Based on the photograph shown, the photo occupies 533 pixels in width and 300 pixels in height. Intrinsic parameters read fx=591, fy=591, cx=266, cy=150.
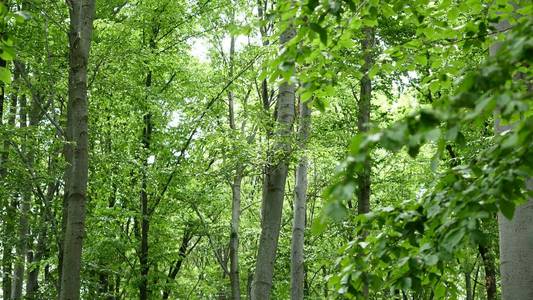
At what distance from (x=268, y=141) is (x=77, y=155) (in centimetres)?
346

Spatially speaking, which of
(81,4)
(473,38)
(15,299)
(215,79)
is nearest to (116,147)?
(215,79)

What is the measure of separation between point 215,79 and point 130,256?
4950 millimetres

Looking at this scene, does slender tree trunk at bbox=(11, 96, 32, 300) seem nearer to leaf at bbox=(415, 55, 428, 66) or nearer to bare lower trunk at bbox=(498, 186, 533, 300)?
leaf at bbox=(415, 55, 428, 66)

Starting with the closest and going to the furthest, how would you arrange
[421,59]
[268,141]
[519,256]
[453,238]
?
[453,238] → [519,256] → [421,59] → [268,141]

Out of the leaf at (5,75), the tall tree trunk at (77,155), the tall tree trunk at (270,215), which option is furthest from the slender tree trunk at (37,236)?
the leaf at (5,75)

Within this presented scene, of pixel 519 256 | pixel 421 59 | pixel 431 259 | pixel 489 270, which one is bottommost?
pixel 431 259

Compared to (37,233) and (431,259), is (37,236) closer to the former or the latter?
(37,233)

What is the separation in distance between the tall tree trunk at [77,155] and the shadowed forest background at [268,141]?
20 mm

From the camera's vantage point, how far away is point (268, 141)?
29.3 ft

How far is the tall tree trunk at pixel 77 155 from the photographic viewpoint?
587cm

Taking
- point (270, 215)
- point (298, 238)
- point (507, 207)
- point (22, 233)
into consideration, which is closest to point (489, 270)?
point (298, 238)

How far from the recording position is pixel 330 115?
1570 centimetres

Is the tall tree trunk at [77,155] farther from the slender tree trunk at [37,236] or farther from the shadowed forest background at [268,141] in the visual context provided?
the slender tree trunk at [37,236]

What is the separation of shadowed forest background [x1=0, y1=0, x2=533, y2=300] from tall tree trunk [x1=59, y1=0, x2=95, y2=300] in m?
0.02
